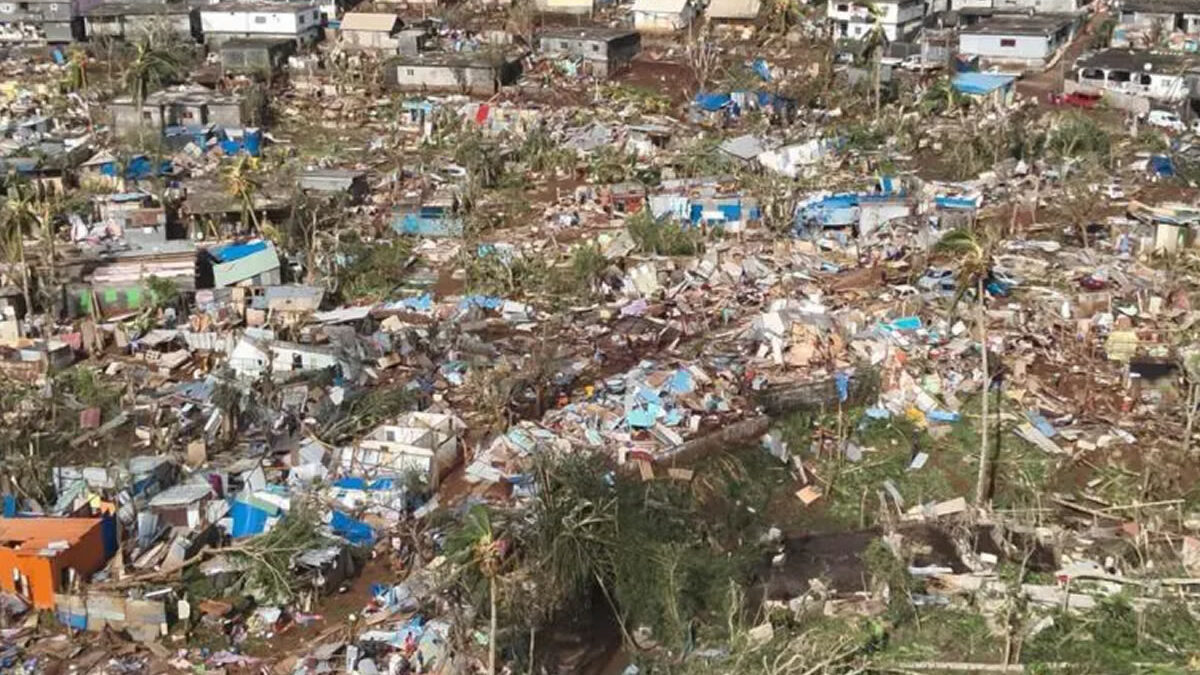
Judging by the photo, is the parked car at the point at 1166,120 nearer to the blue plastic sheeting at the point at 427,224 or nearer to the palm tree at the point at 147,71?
the blue plastic sheeting at the point at 427,224

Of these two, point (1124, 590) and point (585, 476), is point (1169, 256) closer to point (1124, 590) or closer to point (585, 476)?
point (1124, 590)

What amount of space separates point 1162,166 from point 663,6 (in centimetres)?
1613

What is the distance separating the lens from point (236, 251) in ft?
63.7

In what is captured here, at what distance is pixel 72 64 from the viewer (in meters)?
31.8

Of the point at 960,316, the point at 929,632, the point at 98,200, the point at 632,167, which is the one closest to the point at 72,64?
the point at 98,200

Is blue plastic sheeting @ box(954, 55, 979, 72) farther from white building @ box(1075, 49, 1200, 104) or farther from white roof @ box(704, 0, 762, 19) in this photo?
white roof @ box(704, 0, 762, 19)

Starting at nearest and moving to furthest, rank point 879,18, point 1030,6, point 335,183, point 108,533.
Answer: point 108,533 → point 335,183 → point 879,18 → point 1030,6

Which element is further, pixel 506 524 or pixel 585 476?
pixel 585 476

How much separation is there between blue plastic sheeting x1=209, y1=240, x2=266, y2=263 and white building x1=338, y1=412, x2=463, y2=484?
222 inches

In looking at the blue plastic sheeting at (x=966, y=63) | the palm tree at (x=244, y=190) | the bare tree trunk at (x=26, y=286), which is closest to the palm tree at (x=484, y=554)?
the bare tree trunk at (x=26, y=286)

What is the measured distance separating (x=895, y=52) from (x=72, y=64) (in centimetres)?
1955

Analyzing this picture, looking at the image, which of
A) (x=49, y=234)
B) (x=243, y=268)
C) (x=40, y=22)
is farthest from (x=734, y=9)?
(x=49, y=234)

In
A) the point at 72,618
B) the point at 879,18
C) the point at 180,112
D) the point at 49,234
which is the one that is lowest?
the point at 72,618

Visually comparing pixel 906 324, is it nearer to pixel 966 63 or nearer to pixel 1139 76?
A: pixel 1139 76
